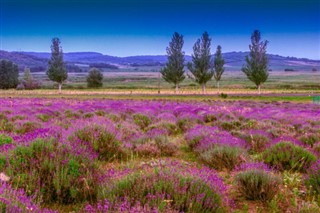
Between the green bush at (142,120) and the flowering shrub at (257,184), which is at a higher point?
the flowering shrub at (257,184)

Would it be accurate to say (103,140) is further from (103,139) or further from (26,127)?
(26,127)

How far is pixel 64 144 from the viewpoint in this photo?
571 cm

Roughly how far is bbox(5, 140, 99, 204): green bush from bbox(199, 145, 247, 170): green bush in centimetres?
286

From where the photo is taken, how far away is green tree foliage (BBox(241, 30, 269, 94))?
72.2 metres

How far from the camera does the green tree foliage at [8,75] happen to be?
99.1m

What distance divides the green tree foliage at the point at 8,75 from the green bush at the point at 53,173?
344 ft

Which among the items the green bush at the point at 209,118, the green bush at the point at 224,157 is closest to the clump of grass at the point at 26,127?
the green bush at the point at 224,157

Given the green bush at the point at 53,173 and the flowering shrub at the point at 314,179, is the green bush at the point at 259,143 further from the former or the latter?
the green bush at the point at 53,173

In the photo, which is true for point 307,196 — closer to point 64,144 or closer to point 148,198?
point 148,198

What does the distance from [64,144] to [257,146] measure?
5628mm

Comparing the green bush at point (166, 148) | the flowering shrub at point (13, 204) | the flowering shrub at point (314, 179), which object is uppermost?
the flowering shrub at point (13, 204)

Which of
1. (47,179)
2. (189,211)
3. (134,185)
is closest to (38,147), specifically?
(47,179)

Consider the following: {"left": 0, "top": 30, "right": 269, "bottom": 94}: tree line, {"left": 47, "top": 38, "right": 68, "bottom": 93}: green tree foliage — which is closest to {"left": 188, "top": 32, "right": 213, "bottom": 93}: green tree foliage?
{"left": 0, "top": 30, "right": 269, "bottom": 94}: tree line

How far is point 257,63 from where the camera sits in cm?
7275
